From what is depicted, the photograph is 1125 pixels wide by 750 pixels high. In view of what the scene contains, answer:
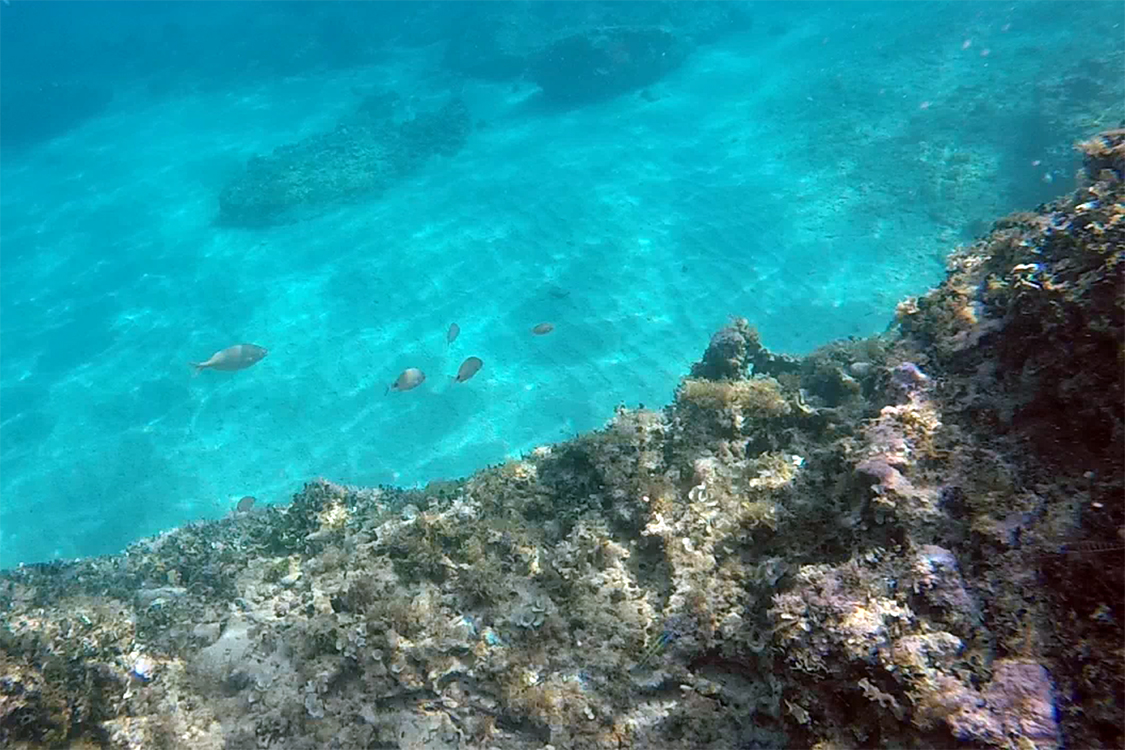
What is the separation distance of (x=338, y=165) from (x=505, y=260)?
30.9 ft

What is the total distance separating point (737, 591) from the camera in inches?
115

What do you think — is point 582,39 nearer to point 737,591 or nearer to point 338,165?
point 338,165

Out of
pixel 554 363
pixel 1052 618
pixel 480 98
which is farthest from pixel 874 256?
A: pixel 480 98

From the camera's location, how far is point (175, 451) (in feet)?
39.3

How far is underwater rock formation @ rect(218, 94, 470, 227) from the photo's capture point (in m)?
19.2

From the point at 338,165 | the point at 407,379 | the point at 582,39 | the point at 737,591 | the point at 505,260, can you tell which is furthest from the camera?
the point at 582,39

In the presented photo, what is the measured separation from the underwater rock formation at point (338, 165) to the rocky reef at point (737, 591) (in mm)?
16564

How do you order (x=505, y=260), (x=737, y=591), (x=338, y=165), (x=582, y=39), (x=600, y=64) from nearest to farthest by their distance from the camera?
(x=737, y=591), (x=505, y=260), (x=338, y=165), (x=600, y=64), (x=582, y=39)

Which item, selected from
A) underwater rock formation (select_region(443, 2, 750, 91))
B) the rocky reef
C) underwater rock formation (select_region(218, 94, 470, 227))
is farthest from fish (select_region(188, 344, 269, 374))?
underwater rock formation (select_region(443, 2, 750, 91))

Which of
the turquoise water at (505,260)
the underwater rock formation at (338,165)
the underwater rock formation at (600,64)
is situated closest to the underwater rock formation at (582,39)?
the underwater rock formation at (600,64)

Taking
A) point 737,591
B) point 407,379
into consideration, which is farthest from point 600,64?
point 737,591

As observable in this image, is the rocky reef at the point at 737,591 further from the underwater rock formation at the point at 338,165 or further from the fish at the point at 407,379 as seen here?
the underwater rock formation at the point at 338,165

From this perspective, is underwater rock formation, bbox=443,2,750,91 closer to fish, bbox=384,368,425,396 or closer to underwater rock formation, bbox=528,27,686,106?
underwater rock formation, bbox=528,27,686,106

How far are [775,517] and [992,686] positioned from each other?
1.19 metres
